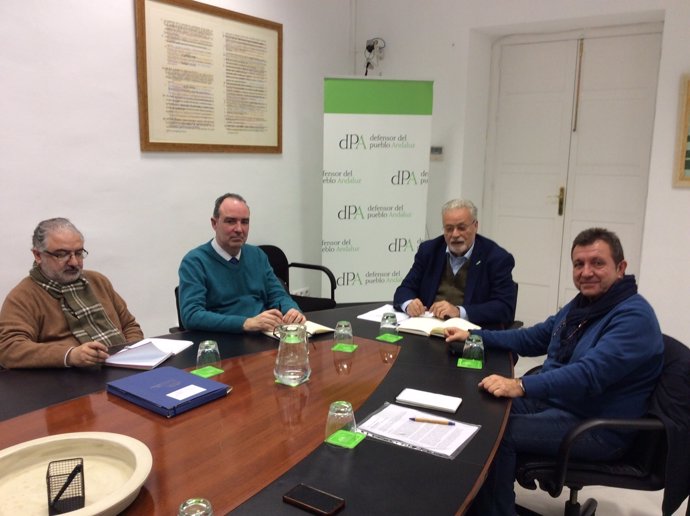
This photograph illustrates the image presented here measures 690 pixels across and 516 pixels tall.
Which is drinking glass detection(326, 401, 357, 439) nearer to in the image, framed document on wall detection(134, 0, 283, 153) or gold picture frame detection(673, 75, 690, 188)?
framed document on wall detection(134, 0, 283, 153)

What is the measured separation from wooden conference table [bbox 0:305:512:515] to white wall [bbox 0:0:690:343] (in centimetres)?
141

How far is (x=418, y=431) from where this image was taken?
137 centimetres

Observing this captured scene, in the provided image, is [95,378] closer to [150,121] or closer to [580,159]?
[150,121]

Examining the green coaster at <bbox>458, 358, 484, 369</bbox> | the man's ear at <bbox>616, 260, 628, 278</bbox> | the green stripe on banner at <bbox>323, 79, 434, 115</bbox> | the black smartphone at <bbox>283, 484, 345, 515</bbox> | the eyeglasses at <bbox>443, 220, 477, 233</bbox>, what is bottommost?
the green coaster at <bbox>458, 358, 484, 369</bbox>

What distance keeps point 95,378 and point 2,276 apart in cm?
136

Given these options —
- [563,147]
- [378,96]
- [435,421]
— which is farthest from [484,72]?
[435,421]

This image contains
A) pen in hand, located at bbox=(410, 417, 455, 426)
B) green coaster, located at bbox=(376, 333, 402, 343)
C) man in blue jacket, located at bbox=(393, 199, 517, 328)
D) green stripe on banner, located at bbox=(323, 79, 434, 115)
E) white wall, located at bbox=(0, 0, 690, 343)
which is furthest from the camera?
green stripe on banner, located at bbox=(323, 79, 434, 115)

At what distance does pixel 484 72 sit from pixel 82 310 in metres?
3.51

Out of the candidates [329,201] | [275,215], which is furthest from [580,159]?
[275,215]

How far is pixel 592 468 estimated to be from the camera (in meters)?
1.73

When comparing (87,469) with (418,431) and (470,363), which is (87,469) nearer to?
(418,431)

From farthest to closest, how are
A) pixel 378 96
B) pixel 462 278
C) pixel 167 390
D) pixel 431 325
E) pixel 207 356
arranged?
pixel 378 96 < pixel 462 278 < pixel 431 325 < pixel 207 356 < pixel 167 390

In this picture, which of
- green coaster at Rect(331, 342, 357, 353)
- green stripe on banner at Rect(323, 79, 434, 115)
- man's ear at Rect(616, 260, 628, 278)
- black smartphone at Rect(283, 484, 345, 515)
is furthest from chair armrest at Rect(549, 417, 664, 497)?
green stripe on banner at Rect(323, 79, 434, 115)

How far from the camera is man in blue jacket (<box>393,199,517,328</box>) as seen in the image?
2.47m
